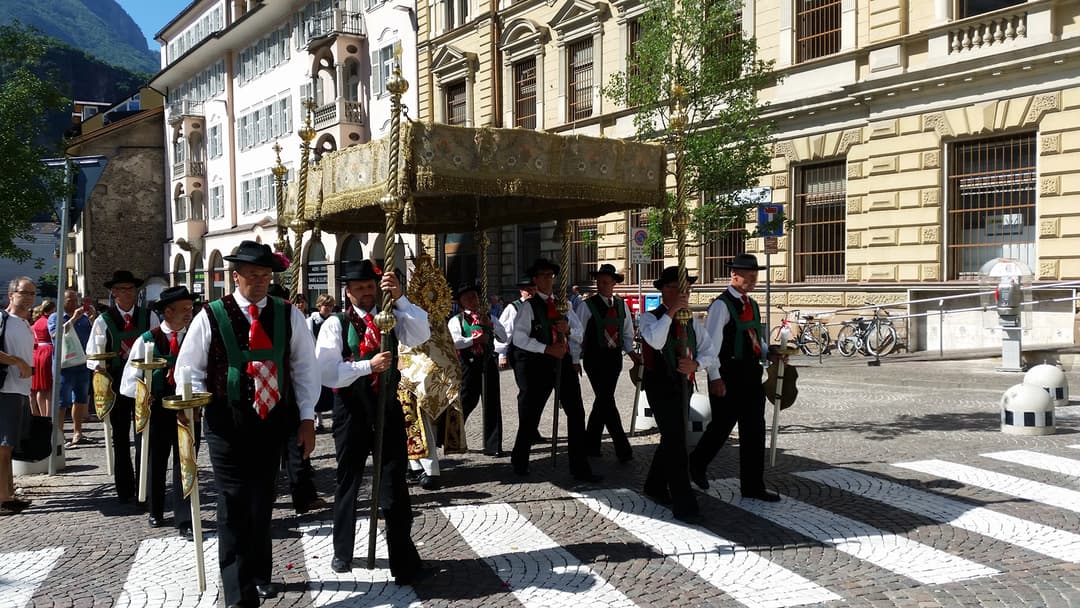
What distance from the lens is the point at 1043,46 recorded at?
15703 mm

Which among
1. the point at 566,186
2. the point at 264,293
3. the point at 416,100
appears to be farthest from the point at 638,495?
the point at 416,100

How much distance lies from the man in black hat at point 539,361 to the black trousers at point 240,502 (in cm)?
351

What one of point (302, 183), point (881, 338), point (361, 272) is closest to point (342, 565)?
point (361, 272)

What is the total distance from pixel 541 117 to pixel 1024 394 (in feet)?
64.8

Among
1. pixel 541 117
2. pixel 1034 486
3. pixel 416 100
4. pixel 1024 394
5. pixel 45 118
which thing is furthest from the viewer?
pixel 416 100

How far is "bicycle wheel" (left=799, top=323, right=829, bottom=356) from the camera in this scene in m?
18.9

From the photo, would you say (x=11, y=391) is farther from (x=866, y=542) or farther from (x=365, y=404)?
(x=866, y=542)

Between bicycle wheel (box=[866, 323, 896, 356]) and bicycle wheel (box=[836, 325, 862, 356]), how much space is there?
0.26 metres

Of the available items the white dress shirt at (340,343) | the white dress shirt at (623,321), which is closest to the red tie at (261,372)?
the white dress shirt at (340,343)

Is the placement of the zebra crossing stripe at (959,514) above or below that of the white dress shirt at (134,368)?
below

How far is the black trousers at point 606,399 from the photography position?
878cm

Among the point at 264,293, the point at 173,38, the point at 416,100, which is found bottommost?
the point at 264,293

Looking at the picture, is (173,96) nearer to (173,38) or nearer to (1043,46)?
(173,38)

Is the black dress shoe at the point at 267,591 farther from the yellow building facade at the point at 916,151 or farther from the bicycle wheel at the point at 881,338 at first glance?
the bicycle wheel at the point at 881,338
